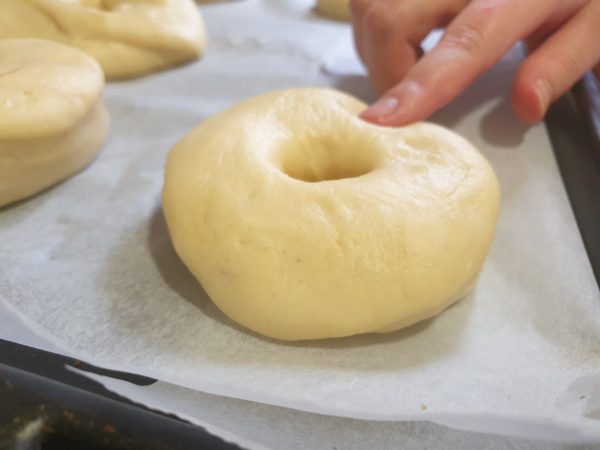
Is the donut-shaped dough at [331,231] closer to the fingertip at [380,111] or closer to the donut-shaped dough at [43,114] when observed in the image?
the fingertip at [380,111]

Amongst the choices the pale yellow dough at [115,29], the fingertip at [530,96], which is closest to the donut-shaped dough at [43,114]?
the pale yellow dough at [115,29]

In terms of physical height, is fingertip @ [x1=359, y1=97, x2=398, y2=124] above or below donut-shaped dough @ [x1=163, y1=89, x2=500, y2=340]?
above

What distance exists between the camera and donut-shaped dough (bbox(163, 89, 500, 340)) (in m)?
1.03

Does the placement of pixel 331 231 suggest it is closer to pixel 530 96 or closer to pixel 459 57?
pixel 459 57

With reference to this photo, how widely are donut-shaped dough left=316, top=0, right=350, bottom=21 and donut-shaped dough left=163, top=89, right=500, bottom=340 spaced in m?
1.33

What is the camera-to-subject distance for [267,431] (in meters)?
0.91

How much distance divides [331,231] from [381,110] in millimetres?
412

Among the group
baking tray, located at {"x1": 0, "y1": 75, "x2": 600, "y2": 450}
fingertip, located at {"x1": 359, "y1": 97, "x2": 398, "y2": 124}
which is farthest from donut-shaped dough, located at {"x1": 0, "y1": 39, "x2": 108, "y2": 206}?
fingertip, located at {"x1": 359, "y1": 97, "x2": 398, "y2": 124}

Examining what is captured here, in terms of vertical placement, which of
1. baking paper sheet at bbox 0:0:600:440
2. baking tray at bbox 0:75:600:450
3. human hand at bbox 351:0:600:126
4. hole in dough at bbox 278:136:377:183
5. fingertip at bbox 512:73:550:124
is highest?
human hand at bbox 351:0:600:126

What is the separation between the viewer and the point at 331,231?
3.43 feet

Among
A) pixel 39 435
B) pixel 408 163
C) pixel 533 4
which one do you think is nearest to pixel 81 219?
pixel 39 435

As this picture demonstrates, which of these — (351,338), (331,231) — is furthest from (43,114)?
(351,338)

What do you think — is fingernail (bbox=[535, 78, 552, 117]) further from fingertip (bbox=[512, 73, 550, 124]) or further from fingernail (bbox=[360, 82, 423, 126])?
fingernail (bbox=[360, 82, 423, 126])

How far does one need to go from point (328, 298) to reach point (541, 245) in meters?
0.61
